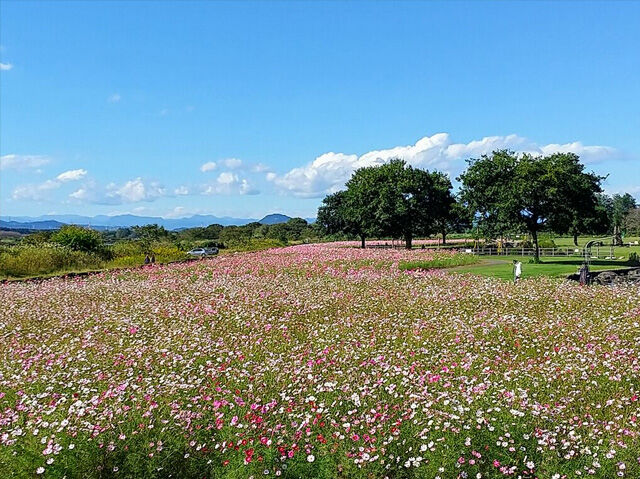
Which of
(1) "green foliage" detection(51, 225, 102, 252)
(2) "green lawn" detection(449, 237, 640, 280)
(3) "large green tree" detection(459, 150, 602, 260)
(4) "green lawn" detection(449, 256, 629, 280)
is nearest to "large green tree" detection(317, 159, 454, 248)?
(3) "large green tree" detection(459, 150, 602, 260)

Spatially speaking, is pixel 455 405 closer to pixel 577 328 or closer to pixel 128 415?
pixel 128 415

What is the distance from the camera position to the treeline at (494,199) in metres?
35.0

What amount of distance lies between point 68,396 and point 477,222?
122ft

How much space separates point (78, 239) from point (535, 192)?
32324mm

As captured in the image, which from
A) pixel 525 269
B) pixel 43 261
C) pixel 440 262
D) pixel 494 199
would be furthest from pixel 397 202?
pixel 43 261

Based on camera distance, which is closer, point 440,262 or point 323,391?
point 323,391

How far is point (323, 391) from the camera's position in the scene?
585 cm

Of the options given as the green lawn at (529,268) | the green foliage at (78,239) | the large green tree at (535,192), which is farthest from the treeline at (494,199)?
the green foliage at (78,239)

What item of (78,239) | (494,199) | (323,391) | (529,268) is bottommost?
(529,268)

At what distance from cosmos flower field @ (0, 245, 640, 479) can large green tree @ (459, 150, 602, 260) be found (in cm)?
2495

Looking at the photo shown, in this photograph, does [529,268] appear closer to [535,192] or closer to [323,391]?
[535,192]

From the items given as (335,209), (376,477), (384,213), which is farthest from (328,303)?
(335,209)

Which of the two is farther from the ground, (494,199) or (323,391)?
(494,199)

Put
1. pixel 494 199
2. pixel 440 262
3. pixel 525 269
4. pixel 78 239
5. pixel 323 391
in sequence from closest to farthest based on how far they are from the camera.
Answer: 1. pixel 323 391
2. pixel 525 269
3. pixel 440 262
4. pixel 78 239
5. pixel 494 199
